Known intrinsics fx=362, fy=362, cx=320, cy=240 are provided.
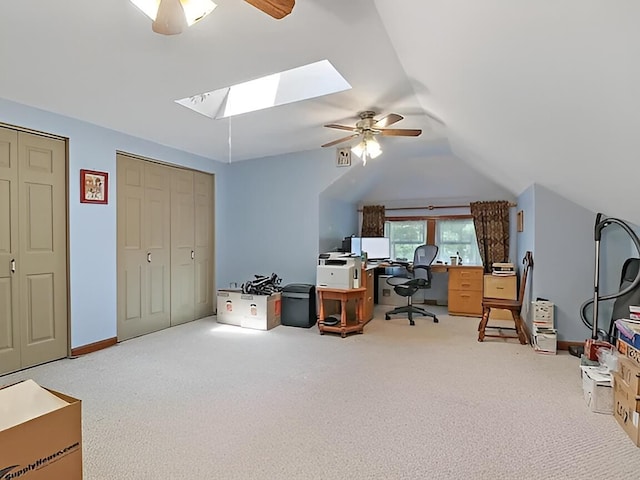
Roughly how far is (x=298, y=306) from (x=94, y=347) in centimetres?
225

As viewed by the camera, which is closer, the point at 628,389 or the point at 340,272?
the point at 628,389

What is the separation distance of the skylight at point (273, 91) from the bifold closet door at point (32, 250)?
54.8 inches

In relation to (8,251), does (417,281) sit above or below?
below

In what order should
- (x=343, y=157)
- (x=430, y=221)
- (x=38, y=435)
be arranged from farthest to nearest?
(x=430, y=221) → (x=343, y=157) → (x=38, y=435)

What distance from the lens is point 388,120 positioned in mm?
3348

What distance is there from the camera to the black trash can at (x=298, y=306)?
462 centimetres

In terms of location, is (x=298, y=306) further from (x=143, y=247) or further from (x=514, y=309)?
(x=514, y=309)

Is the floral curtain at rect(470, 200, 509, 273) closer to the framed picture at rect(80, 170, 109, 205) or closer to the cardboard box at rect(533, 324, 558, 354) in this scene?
the cardboard box at rect(533, 324, 558, 354)

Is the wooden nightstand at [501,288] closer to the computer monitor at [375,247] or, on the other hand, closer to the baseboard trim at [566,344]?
the baseboard trim at [566,344]

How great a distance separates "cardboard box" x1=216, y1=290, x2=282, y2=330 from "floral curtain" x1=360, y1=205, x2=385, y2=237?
7.82ft

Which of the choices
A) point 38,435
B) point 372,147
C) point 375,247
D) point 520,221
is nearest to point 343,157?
point 372,147

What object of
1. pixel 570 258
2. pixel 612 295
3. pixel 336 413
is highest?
pixel 570 258

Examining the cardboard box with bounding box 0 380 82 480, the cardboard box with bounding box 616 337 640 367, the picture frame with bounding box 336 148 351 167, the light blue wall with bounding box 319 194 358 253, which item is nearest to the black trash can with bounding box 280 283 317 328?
the light blue wall with bounding box 319 194 358 253

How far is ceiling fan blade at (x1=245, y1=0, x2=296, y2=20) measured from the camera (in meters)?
1.45
